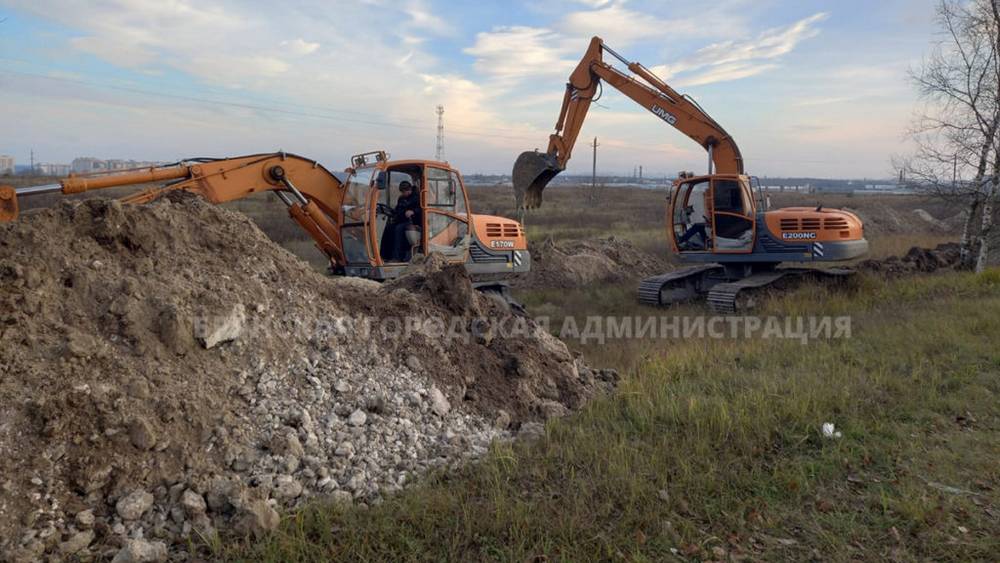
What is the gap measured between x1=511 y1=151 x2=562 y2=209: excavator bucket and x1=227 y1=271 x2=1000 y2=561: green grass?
660 centimetres

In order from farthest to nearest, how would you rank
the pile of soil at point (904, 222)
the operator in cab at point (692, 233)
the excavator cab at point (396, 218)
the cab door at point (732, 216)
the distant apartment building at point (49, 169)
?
the distant apartment building at point (49, 169) < the pile of soil at point (904, 222) < the operator in cab at point (692, 233) < the cab door at point (732, 216) < the excavator cab at point (396, 218)

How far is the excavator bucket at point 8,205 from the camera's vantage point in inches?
246

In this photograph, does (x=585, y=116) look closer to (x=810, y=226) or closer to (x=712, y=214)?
(x=712, y=214)

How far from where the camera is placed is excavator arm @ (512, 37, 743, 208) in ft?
41.7

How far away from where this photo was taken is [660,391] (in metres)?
6.07

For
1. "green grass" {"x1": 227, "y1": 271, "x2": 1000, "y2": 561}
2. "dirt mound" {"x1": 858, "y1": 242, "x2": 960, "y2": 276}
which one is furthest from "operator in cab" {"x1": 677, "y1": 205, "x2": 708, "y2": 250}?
"green grass" {"x1": 227, "y1": 271, "x2": 1000, "y2": 561}

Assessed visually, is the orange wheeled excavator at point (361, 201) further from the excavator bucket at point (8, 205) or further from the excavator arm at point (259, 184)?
the excavator bucket at point (8, 205)

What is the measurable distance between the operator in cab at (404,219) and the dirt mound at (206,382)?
2806 millimetres

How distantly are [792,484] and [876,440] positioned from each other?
1155mm

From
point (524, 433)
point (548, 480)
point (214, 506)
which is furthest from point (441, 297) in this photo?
point (214, 506)

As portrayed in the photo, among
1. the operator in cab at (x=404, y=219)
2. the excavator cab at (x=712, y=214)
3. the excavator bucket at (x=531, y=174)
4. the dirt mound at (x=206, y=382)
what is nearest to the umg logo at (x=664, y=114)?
the excavator cab at (x=712, y=214)

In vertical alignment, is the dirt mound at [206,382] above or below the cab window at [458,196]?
below

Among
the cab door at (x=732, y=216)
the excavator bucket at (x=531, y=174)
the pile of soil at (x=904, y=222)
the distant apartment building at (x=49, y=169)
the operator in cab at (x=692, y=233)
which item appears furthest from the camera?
the distant apartment building at (x=49, y=169)

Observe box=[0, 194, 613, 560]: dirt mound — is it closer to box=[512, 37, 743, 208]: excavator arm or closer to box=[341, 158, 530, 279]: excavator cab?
box=[341, 158, 530, 279]: excavator cab
